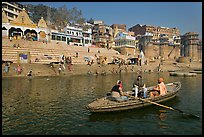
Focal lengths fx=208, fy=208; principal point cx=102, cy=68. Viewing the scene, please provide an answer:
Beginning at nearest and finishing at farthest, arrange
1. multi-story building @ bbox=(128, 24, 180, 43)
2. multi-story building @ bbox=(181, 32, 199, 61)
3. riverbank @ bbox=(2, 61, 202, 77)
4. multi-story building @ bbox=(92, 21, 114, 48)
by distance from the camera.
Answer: riverbank @ bbox=(2, 61, 202, 77), multi-story building @ bbox=(92, 21, 114, 48), multi-story building @ bbox=(181, 32, 199, 61), multi-story building @ bbox=(128, 24, 180, 43)

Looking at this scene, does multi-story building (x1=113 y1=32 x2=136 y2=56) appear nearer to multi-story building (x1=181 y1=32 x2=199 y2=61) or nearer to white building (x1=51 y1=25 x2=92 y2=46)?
white building (x1=51 y1=25 x2=92 y2=46)

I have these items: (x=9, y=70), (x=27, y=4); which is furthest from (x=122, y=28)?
(x=9, y=70)

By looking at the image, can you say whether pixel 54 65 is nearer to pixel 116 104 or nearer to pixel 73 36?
pixel 116 104

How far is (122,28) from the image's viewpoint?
104375mm

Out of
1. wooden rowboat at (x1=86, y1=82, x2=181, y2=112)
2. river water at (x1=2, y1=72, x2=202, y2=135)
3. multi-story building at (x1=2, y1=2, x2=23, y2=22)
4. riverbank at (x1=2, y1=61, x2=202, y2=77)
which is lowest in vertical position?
river water at (x1=2, y1=72, x2=202, y2=135)

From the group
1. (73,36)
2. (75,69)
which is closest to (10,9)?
(73,36)

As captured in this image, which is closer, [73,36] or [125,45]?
[73,36]

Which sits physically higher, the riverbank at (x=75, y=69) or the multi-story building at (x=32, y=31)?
the multi-story building at (x=32, y=31)

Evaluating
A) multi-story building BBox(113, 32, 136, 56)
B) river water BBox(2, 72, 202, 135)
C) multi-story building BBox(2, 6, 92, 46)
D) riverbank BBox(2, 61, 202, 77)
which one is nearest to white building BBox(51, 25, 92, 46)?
multi-story building BBox(2, 6, 92, 46)

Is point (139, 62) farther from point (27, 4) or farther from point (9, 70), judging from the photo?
point (27, 4)

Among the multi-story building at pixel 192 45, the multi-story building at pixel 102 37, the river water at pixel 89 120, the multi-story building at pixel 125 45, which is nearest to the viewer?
the river water at pixel 89 120

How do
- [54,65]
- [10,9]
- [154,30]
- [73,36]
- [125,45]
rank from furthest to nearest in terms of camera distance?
1. [154,30]
2. [125,45]
3. [73,36]
4. [10,9]
5. [54,65]

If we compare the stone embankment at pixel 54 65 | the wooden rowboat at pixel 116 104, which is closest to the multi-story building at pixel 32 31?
the stone embankment at pixel 54 65

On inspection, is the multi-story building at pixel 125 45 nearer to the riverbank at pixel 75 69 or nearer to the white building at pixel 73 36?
the white building at pixel 73 36
